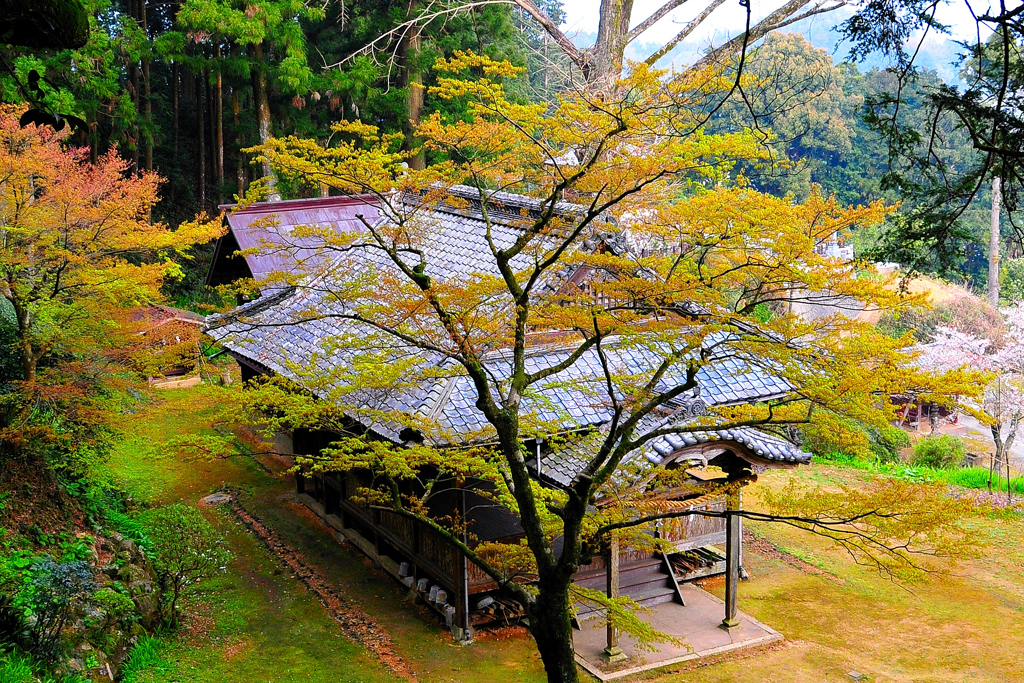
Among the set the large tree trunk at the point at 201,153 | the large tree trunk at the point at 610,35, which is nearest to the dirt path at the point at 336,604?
the large tree trunk at the point at 610,35

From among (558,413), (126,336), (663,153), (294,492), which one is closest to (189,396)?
(294,492)

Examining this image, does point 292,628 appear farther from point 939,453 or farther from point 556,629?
point 939,453

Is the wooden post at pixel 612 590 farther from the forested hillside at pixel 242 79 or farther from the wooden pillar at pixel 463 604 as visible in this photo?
the forested hillside at pixel 242 79

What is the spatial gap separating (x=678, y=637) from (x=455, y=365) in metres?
4.37

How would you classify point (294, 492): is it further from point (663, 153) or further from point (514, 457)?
point (663, 153)

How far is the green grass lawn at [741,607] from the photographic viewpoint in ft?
29.6

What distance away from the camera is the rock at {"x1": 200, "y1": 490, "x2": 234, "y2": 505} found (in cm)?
1436

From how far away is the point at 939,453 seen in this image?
1845cm

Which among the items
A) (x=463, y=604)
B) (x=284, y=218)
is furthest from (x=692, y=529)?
(x=284, y=218)

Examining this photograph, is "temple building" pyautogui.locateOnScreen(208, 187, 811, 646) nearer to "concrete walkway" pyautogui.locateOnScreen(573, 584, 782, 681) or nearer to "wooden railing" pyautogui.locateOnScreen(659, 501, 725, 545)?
"wooden railing" pyautogui.locateOnScreen(659, 501, 725, 545)

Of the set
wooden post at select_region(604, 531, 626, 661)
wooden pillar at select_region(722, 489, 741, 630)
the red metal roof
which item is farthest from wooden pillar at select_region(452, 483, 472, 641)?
the red metal roof

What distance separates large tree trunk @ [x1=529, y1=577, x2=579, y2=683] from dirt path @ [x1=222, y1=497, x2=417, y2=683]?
8.10 ft

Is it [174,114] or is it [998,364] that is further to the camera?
[174,114]

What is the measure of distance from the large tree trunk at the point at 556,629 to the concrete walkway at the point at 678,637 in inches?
74.2
